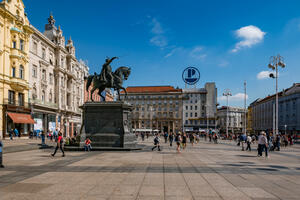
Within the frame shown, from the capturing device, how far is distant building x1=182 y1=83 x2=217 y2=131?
10419 cm

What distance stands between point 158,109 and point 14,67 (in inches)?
3082

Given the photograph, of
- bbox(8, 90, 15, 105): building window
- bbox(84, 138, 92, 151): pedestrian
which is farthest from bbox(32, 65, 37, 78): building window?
bbox(84, 138, 92, 151): pedestrian

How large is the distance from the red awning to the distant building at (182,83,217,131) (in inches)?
2978

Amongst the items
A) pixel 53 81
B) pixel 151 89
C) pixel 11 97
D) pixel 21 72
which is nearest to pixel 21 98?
pixel 11 97

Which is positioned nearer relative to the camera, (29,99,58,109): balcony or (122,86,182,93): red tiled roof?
(29,99,58,109): balcony

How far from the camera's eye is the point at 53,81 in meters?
48.9

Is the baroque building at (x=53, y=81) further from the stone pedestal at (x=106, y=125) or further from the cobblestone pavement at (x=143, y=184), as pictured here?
the cobblestone pavement at (x=143, y=184)

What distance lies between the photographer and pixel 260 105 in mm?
100250

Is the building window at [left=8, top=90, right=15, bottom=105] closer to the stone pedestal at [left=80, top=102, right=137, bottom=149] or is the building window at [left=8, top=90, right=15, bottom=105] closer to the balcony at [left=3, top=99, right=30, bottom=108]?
the balcony at [left=3, top=99, right=30, bottom=108]

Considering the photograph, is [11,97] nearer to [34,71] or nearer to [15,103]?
[15,103]

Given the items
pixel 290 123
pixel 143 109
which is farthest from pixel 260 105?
pixel 143 109

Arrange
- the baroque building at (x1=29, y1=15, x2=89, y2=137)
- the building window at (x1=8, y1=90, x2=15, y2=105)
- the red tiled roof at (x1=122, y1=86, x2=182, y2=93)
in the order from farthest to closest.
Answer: the red tiled roof at (x1=122, y1=86, x2=182, y2=93)
the baroque building at (x1=29, y1=15, x2=89, y2=137)
the building window at (x1=8, y1=90, x2=15, y2=105)

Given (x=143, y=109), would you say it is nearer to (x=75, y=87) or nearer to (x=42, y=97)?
(x=75, y=87)

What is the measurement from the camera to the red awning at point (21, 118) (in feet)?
108
